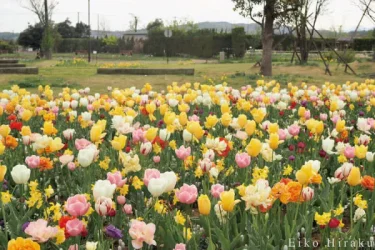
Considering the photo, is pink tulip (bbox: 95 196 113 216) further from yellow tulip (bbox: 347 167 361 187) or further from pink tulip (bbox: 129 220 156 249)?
yellow tulip (bbox: 347 167 361 187)

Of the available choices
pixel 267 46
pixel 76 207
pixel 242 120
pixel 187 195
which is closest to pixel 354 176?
pixel 187 195

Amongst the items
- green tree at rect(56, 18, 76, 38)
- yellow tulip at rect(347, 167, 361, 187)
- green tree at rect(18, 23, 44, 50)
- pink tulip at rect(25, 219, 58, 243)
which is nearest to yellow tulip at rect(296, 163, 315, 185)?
yellow tulip at rect(347, 167, 361, 187)

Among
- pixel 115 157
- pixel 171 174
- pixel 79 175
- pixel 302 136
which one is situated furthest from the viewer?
pixel 302 136

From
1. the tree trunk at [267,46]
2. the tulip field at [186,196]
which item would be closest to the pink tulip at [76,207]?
the tulip field at [186,196]

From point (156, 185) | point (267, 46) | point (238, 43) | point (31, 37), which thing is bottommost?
point (156, 185)

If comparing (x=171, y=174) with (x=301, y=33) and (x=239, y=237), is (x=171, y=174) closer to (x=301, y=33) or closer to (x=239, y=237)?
(x=239, y=237)

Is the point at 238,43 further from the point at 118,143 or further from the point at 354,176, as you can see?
the point at 354,176

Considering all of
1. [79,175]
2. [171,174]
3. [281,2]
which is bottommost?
[79,175]

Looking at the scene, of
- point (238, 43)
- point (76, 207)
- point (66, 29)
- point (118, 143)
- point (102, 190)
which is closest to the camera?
point (76, 207)

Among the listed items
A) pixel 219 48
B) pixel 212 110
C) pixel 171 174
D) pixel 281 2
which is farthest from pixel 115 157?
pixel 219 48

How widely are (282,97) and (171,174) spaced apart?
14.4 ft

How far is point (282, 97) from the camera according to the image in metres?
6.50

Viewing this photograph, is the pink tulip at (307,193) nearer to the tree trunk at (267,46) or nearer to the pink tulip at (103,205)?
the pink tulip at (103,205)

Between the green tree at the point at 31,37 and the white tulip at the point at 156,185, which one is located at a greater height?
the green tree at the point at 31,37
